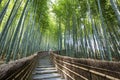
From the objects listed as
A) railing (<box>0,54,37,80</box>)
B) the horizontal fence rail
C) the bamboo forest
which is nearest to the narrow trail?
the bamboo forest

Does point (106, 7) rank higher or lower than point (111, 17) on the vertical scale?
higher

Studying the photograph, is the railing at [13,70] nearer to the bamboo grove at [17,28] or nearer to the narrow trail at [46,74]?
the bamboo grove at [17,28]

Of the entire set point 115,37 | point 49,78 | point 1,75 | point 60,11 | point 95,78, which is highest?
point 60,11

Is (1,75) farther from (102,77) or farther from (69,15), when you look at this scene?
(69,15)

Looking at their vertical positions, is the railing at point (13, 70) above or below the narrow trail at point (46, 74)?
above

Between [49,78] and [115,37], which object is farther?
[115,37]

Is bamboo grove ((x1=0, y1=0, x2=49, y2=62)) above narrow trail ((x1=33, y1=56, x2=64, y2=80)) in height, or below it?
above

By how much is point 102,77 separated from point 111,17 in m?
6.31

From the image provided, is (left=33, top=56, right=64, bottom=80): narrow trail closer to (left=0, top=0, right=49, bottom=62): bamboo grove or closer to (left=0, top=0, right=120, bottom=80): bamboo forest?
(left=0, top=0, right=120, bottom=80): bamboo forest

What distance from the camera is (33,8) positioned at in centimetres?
945

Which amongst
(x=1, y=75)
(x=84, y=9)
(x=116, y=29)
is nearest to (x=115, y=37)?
(x=116, y=29)

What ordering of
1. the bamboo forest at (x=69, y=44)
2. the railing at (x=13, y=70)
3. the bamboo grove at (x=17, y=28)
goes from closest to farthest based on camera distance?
the railing at (x=13, y=70) < the bamboo forest at (x=69, y=44) < the bamboo grove at (x=17, y=28)

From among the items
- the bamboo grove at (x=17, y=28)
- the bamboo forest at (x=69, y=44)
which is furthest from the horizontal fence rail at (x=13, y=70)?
the bamboo grove at (x=17, y=28)

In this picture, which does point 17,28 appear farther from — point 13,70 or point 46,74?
point 13,70
